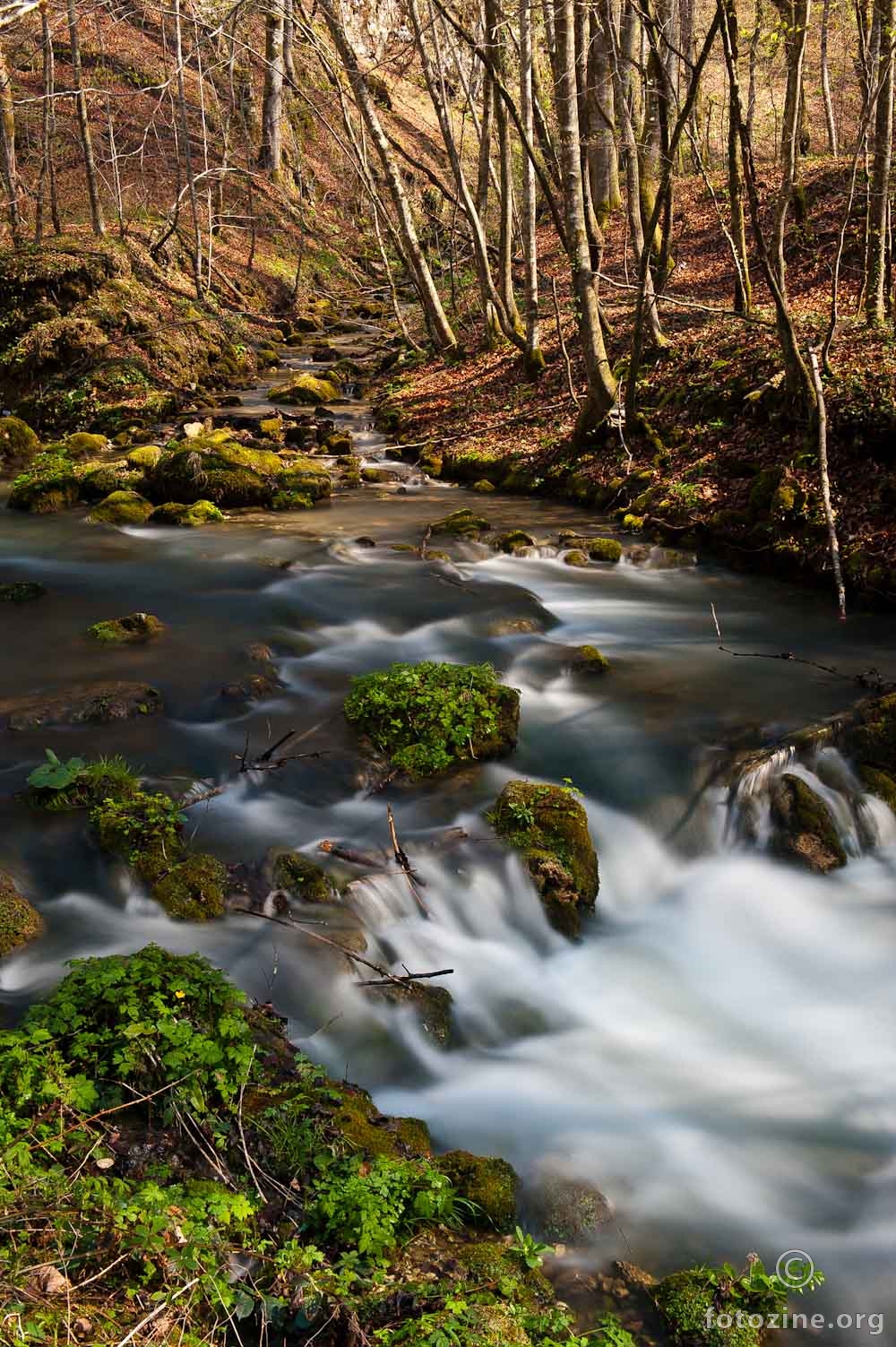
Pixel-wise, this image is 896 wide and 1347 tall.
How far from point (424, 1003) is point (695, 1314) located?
6.28 feet

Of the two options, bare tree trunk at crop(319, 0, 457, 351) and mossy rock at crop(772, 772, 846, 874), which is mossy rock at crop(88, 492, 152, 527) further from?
mossy rock at crop(772, 772, 846, 874)

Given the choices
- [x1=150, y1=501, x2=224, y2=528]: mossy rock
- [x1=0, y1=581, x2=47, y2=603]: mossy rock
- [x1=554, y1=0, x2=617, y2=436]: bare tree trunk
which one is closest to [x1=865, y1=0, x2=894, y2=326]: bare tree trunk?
[x1=554, y1=0, x2=617, y2=436]: bare tree trunk

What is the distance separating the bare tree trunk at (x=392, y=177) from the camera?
14.6m

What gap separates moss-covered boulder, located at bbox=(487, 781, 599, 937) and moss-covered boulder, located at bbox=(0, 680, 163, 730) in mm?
2885

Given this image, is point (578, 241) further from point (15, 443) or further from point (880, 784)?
point (15, 443)

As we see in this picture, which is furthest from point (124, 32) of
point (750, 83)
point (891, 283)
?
point (891, 283)

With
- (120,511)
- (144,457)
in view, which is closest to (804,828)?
(120,511)

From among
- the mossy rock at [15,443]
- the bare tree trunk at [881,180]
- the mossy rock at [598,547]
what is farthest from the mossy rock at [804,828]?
the mossy rock at [15,443]

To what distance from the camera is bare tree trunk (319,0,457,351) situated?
1464 centimetres

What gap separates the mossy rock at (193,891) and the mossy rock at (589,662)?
405 cm

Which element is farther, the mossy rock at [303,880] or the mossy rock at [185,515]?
the mossy rock at [185,515]

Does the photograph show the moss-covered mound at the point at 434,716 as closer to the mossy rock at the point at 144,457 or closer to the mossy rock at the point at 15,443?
Answer: the mossy rock at the point at 144,457

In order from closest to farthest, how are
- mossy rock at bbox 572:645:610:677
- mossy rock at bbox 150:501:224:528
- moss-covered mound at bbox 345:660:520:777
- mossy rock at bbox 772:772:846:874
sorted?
mossy rock at bbox 772:772:846:874 → moss-covered mound at bbox 345:660:520:777 → mossy rock at bbox 572:645:610:677 → mossy rock at bbox 150:501:224:528

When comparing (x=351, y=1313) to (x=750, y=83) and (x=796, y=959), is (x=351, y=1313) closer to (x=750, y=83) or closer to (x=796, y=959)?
(x=796, y=959)
